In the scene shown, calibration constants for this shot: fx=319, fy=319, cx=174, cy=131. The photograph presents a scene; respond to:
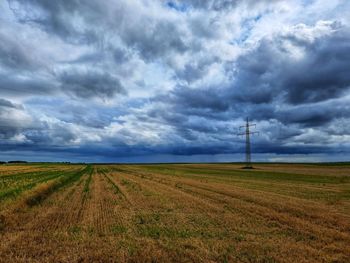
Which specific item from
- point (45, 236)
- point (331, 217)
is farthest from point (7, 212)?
point (331, 217)

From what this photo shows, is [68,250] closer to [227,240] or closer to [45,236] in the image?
[45,236]

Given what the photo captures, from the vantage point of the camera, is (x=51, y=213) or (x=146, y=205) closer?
(x=51, y=213)

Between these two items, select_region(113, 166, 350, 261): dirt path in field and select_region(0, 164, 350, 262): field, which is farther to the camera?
select_region(113, 166, 350, 261): dirt path in field

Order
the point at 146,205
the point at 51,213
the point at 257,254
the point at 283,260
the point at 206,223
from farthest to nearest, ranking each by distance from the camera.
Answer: the point at 146,205
the point at 51,213
the point at 206,223
the point at 257,254
the point at 283,260

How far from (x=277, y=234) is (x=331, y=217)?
4777 mm

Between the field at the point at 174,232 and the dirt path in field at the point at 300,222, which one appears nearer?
the field at the point at 174,232

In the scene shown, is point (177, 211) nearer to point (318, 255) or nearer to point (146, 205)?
point (146, 205)

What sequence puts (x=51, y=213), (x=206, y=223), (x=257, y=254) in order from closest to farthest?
(x=257, y=254), (x=206, y=223), (x=51, y=213)

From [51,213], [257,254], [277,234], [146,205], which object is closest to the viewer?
[257,254]

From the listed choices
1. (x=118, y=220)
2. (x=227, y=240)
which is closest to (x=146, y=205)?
(x=118, y=220)

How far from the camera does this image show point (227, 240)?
1088cm

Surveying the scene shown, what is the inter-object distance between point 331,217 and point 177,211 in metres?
7.46

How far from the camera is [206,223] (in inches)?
538

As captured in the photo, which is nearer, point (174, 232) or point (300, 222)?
point (174, 232)
